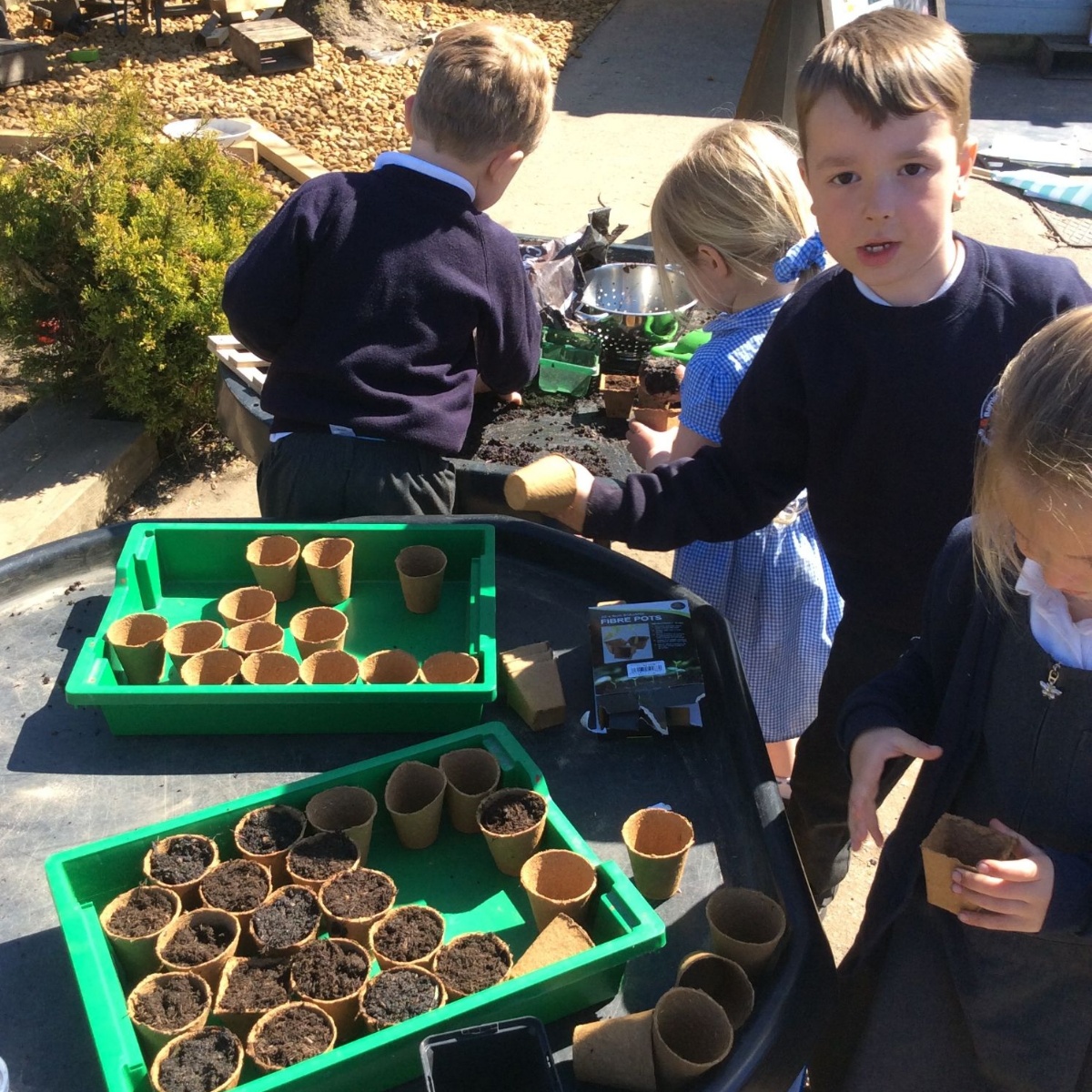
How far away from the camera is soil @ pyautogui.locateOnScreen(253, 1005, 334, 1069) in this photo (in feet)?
3.93

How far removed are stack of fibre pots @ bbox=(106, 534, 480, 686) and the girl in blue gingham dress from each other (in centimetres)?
61

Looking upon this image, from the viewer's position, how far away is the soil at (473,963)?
4.21 ft

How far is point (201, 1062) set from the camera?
1197mm

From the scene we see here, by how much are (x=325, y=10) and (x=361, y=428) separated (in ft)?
22.6

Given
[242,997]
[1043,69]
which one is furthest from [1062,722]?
[1043,69]

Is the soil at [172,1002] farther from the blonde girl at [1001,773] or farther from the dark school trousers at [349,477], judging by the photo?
the dark school trousers at [349,477]

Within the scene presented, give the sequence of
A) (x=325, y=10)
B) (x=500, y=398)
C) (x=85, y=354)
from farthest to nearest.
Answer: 1. (x=325, y=10)
2. (x=85, y=354)
3. (x=500, y=398)

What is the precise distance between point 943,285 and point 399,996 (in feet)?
4.40

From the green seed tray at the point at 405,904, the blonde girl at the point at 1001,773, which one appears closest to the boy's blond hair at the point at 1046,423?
the blonde girl at the point at 1001,773

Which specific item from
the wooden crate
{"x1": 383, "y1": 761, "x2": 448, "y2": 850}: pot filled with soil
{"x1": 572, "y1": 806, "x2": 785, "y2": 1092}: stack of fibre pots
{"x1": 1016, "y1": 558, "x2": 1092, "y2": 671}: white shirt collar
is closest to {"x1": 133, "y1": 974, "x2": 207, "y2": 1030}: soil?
{"x1": 383, "y1": 761, "x2": 448, "y2": 850}: pot filled with soil

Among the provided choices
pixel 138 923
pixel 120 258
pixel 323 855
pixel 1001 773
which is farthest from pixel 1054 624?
pixel 120 258

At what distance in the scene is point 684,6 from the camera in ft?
33.2

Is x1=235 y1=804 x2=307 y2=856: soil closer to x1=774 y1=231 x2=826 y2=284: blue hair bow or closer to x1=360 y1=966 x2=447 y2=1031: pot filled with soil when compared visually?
x1=360 y1=966 x2=447 y2=1031: pot filled with soil

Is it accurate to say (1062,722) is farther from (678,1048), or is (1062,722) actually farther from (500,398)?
(500,398)
